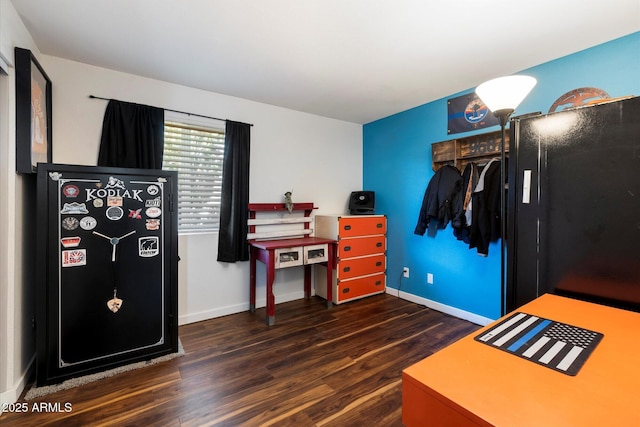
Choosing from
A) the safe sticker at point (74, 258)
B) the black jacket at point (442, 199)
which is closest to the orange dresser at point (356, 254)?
the black jacket at point (442, 199)

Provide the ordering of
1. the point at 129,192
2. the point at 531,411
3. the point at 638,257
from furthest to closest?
the point at 129,192, the point at 638,257, the point at 531,411

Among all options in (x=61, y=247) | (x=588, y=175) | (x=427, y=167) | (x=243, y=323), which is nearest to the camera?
(x=588, y=175)

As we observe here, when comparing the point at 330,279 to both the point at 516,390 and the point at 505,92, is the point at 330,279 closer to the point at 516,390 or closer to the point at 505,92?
the point at 505,92

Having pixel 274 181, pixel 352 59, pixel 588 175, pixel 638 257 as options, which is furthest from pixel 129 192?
pixel 638 257

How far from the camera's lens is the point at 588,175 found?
1.32 metres

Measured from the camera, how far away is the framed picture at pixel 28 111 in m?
1.71

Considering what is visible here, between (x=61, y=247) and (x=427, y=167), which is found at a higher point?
(x=427, y=167)

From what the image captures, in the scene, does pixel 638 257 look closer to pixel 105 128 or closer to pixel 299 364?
pixel 299 364

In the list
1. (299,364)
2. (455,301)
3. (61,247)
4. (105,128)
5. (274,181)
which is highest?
(105,128)

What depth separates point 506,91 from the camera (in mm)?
1467

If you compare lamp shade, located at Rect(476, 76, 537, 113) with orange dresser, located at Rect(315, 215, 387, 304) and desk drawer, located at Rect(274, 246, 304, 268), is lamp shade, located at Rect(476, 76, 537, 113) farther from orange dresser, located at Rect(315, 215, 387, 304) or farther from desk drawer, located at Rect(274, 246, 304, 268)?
desk drawer, located at Rect(274, 246, 304, 268)

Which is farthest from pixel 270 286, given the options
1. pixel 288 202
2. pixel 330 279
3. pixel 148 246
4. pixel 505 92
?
pixel 505 92

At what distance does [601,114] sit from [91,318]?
3.16m

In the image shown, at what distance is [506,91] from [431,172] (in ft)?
6.08
